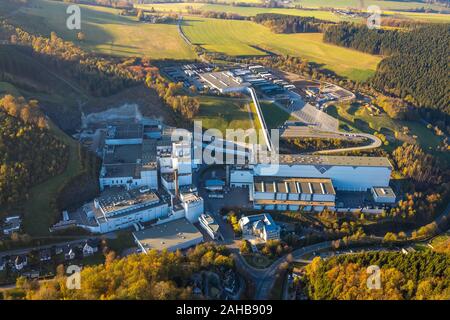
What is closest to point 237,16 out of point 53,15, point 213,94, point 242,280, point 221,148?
point 53,15

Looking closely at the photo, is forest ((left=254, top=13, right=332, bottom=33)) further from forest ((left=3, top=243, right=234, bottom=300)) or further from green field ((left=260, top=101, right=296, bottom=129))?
forest ((left=3, top=243, right=234, bottom=300))

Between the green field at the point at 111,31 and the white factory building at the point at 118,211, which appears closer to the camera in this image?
the white factory building at the point at 118,211

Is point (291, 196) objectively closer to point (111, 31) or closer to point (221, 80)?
point (221, 80)

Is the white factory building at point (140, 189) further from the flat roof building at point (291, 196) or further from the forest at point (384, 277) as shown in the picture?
the forest at point (384, 277)

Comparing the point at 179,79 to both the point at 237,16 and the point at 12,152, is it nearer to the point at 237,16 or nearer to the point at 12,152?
the point at 12,152

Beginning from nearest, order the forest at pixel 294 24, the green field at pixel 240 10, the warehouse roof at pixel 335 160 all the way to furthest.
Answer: the warehouse roof at pixel 335 160
the forest at pixel 294 24
the green field at pixel 240 10


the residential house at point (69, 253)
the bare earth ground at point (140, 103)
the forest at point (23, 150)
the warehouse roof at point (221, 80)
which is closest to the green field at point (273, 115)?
the warehouse roof at point (221, 80)
